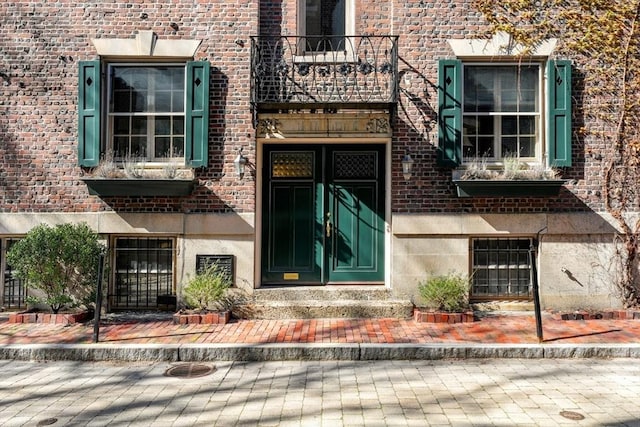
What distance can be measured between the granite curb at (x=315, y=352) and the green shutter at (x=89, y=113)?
3.27 metres

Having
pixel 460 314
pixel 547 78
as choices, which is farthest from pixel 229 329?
pixel 547 78

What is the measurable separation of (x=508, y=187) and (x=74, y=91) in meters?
7.48

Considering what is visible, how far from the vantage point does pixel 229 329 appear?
695cm

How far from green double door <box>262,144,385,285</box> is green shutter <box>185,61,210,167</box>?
1183mm

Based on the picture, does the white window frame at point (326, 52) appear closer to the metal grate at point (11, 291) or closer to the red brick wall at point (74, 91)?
the red brick wall at point (74, 91)

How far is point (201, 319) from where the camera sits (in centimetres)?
725

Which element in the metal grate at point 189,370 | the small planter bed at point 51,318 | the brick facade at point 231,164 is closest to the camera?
the metal grate at point 189,370

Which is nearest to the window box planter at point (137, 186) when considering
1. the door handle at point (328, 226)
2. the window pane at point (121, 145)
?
the window pane at point (121, 145)

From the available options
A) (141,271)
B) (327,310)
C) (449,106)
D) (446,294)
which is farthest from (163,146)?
(446,294)

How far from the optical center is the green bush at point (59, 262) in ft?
23.2

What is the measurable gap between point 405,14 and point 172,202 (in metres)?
5.13

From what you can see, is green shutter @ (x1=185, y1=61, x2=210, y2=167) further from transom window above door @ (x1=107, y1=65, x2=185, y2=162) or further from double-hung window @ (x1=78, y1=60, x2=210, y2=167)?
transom window above door @ (x1=107, y1=65, x2=185, y2=162)

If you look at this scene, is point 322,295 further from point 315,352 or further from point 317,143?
point 317,143

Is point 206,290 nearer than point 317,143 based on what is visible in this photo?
Yes
